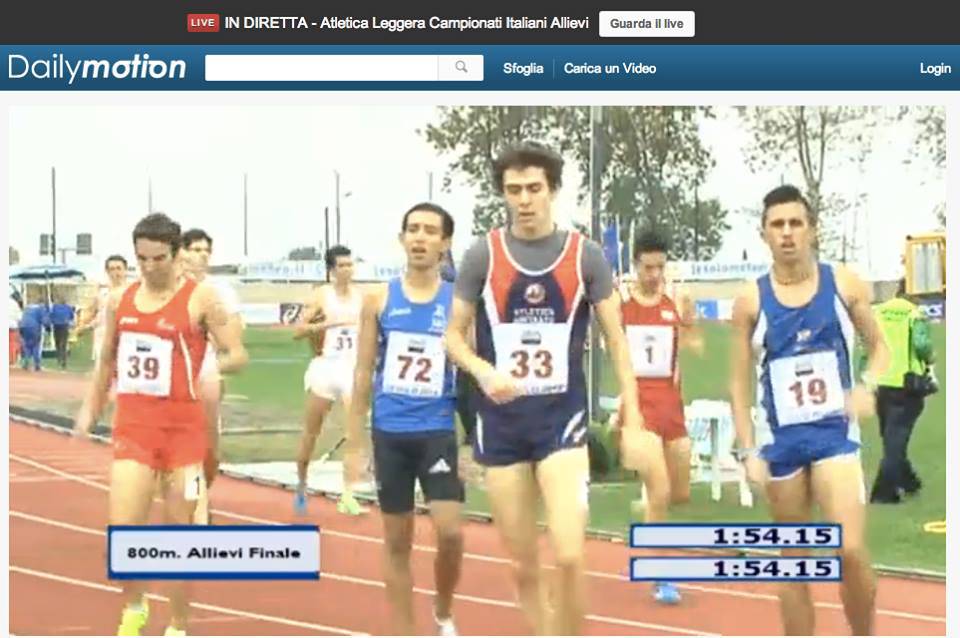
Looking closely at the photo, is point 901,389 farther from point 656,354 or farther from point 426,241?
point 426,241

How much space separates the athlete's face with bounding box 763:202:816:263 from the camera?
20.4ft

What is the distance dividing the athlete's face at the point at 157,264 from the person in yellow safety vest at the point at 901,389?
2.42 metres

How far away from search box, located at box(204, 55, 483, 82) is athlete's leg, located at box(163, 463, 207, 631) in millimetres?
1328

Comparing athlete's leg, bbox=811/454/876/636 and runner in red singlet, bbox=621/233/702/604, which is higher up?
runner in red singlet, bbox=621/233/702/604

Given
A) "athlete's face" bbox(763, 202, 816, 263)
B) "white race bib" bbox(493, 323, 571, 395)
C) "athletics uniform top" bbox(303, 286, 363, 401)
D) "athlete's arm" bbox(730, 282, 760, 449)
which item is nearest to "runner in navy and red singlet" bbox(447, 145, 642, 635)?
"white race bib" bbox(493, 323, 571, 395)

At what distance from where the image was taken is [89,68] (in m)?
6.10

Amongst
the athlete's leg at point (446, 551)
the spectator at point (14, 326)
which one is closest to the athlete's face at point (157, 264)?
the spectator at point (14, 326)

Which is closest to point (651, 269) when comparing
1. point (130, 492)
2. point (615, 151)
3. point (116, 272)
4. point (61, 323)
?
point (615, 151)

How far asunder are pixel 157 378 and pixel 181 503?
42cm

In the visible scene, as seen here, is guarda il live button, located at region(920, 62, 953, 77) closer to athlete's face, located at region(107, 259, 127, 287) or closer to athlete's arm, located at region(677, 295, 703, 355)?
athlete's arm, located at region(677, 295, 703, 355)

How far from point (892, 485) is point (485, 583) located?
167cm

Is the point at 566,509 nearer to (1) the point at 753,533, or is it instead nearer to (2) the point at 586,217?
(1) the point at 753,533

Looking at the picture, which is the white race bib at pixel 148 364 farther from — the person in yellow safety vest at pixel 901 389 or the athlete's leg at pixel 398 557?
the person in yellow safety vest at pixel 901 389
